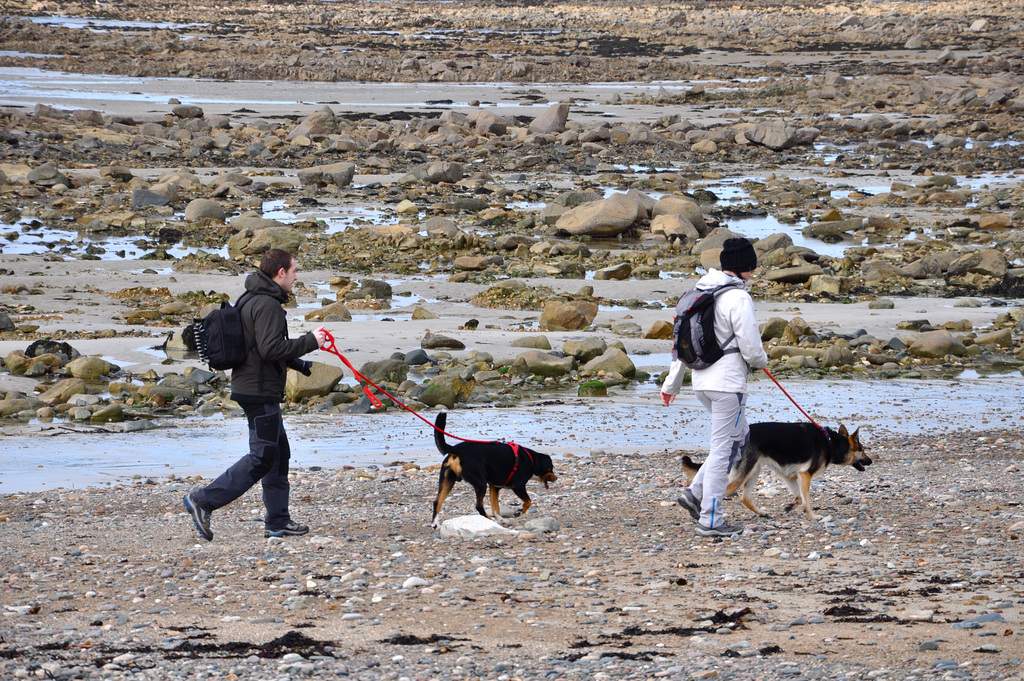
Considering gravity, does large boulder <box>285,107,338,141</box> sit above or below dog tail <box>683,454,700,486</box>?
above

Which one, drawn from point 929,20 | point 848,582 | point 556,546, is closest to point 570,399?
point 556,546

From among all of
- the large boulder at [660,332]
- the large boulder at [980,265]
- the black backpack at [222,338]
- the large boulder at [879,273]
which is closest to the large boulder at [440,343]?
the large boulder at [660,332]

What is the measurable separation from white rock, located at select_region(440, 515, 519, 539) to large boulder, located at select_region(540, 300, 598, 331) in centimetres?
801

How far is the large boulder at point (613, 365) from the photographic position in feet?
42.5

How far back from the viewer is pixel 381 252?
20703 mm

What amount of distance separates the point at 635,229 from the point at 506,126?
1549cm

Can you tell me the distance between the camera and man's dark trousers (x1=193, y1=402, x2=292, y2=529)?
6.88 m

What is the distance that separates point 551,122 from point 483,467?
30.5 meters

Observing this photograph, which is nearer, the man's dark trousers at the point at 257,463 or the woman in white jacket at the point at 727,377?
the woman in white jacket at the point at 727,377

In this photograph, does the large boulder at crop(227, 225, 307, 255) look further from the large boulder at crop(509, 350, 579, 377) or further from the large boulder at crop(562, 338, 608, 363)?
the large boulder at crop(509, 350, 579, 377)

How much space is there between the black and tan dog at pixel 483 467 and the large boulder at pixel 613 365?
5.39 meters

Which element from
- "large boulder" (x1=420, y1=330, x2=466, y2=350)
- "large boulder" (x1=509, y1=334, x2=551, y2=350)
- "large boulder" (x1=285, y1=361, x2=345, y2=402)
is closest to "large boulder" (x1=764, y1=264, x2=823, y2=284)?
"large boulder" (x1=509, y1=334, x2=551, y2=350)

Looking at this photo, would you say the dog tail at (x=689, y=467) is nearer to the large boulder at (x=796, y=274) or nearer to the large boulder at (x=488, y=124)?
the large boulder at (x=796, y=274)

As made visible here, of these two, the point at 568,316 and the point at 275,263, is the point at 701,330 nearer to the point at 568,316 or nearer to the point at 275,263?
the point at 275,263
